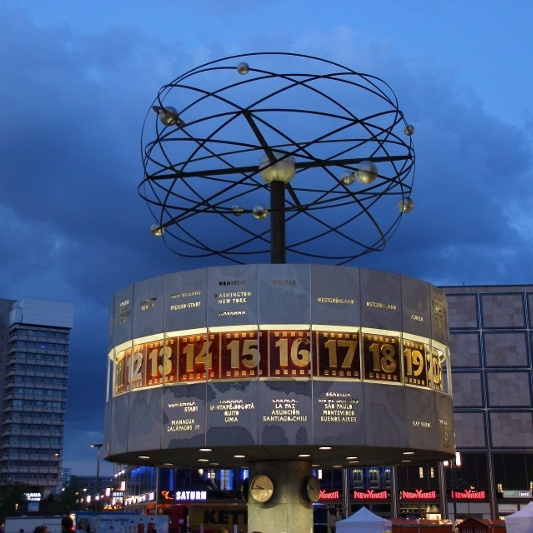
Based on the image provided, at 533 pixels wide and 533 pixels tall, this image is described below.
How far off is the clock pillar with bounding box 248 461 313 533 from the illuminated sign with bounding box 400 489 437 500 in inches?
2771

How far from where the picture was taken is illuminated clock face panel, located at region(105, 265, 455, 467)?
78.9 ft

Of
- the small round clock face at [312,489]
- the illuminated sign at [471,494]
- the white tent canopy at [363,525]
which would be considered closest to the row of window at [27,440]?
the illuminated sign at [471,494]

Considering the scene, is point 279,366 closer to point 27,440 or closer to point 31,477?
point 27,440

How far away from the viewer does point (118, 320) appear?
1099 inches

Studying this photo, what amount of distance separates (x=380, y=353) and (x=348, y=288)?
2233 mm

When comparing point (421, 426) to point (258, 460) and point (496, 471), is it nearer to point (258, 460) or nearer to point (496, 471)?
point (258, 460)

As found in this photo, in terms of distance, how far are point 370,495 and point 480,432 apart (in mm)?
14961

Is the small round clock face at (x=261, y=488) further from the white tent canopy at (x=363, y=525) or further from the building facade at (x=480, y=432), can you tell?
the building facade at (x=480, y=432)

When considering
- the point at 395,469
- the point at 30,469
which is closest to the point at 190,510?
the point at 395,469

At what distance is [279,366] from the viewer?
2425cm

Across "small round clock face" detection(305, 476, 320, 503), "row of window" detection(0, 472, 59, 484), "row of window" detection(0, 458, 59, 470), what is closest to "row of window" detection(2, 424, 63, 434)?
"row of window" detection(0, 458, 59, 470)

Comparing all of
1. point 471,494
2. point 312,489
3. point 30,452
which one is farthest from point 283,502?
point 30,452

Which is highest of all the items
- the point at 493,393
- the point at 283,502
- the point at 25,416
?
the point at 25,416

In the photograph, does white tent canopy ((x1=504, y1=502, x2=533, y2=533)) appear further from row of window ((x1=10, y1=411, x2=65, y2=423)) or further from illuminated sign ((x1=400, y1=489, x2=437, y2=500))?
row of window ((x1=10, y1=411, x2=65, y2=423))
